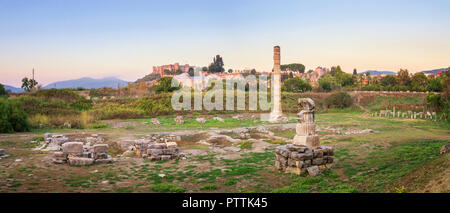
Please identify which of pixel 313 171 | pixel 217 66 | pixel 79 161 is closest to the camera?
pixel 313 171

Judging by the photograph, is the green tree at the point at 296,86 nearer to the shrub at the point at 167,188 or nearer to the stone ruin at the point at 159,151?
the stone ruin at the point at 159,151

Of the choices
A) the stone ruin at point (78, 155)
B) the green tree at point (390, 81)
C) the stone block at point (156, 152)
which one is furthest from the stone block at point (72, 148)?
the green tree at point (390, 81)

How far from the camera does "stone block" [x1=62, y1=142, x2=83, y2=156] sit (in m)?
11.1

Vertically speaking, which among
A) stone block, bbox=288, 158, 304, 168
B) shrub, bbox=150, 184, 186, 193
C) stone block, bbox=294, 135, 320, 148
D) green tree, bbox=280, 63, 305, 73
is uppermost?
green tree, bbox=280, 63, 305, 73

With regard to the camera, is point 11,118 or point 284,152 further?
point 11,118

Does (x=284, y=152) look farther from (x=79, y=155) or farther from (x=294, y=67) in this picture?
(x=294, y=67)

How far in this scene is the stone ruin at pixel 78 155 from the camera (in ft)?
35.3

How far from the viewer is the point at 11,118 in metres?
19.3

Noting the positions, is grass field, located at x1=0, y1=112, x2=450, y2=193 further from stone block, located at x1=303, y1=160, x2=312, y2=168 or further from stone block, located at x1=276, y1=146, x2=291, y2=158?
stone block, located at x1=276, y1=146, x2=291, y2=158

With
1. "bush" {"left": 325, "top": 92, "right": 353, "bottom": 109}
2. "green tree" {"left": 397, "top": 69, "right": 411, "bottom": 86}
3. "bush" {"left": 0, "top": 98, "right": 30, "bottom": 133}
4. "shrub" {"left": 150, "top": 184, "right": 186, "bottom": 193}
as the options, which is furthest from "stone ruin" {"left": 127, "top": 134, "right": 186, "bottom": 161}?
"green tree" {"left": 397, "top": 69, "right": 411, "bottom": 86}

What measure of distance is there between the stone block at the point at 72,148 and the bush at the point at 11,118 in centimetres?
1093

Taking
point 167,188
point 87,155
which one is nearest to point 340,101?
point 87,155

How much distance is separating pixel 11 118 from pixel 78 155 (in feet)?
38.7
